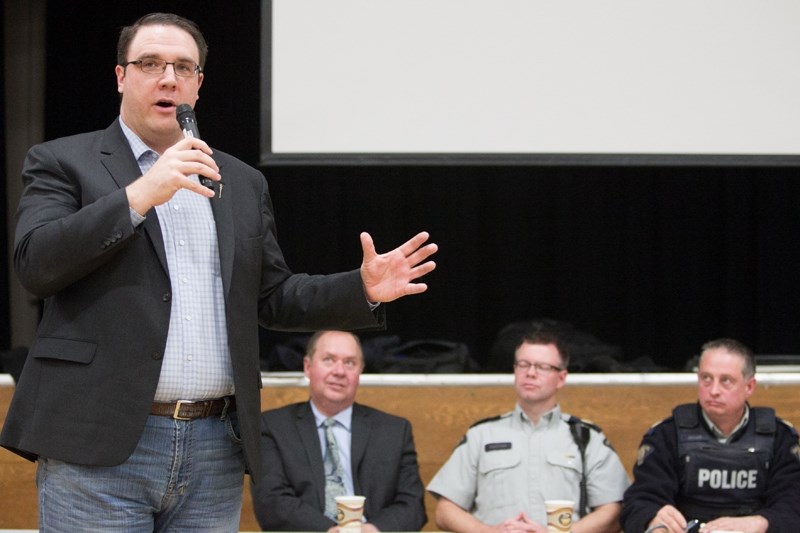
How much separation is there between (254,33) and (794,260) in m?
2.94

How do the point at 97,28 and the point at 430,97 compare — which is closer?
the point at 430,97

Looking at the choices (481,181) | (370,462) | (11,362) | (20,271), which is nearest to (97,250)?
(20,271)

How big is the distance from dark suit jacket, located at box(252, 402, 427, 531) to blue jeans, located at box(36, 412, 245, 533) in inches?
77.6

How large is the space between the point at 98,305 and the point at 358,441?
2402 mm

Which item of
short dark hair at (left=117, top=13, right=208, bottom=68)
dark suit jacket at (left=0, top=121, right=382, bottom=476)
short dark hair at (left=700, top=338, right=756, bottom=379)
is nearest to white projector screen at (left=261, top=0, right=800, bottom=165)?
short dark hair at (left=700, top=338, right=756, bottom=379)

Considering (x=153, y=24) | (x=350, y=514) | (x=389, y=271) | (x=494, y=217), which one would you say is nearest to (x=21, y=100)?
(x=494, y=217)

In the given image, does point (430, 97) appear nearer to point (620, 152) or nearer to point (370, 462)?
point (620, 152)

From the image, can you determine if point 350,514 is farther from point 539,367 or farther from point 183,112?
point 183,112

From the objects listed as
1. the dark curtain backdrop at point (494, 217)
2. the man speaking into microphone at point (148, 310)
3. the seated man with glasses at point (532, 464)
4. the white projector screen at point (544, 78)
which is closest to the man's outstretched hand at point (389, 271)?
the man speaking into microphone at point (148, 310)

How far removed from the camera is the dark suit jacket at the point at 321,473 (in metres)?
3.69

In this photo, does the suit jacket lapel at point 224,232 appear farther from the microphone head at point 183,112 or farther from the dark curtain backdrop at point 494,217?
the dark curtain backdrop at point 494,217

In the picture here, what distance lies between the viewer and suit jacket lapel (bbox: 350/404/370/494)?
12.6 feet

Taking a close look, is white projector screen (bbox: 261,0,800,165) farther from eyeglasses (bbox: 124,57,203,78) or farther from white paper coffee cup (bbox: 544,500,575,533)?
eyeglasses (bbox: 124,57,203,78)

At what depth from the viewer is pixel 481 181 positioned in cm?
554
